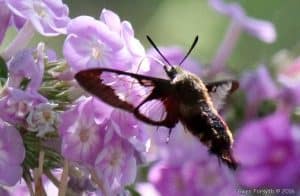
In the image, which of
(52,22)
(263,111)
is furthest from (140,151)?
(263,111)

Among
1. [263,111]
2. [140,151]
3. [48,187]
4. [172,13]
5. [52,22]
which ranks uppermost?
[52,22]

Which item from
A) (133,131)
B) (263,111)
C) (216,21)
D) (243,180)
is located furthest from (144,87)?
(216,21)

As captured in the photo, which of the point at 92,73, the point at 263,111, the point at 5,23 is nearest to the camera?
the point at 92,73

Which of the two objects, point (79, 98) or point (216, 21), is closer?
point (79, 98)

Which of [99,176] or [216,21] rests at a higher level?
[99,176]

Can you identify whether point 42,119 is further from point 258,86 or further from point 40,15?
point 258,86

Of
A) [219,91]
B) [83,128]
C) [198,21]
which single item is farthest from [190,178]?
[198,21]

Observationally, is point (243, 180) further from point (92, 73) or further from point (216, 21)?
point (216, 21)

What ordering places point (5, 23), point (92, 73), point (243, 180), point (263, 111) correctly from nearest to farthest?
point (92, 73) < point (5, 23) < point (243, 180) < point (263, 111)
